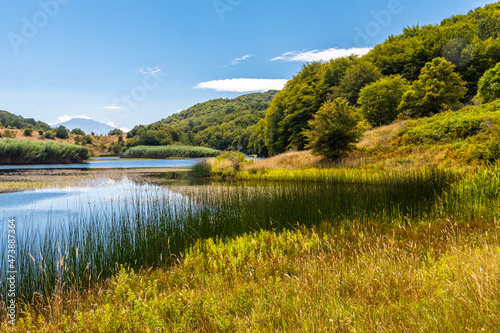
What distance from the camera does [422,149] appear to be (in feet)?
66.0

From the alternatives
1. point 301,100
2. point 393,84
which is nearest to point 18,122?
point 301,100

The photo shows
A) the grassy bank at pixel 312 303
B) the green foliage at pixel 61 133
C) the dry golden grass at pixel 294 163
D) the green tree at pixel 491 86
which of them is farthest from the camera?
the green foliage at pixel 61 133

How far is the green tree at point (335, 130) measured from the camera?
21.6m

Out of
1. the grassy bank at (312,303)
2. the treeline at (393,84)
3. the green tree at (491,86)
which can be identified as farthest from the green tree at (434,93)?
the grassy bank at (312,303)

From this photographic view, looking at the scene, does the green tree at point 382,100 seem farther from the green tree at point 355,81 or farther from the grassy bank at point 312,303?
the grassy bank at point 312,303

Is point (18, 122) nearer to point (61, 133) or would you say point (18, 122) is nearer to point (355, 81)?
point (61, 133)

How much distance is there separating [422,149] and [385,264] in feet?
63.4

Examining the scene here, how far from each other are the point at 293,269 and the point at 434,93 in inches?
1269

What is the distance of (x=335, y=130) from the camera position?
21.4m

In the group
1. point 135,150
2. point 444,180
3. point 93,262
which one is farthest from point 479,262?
point 135,150

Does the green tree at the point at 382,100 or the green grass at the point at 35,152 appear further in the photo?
the green grass at the point at 35,152

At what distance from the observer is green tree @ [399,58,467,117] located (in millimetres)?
29891

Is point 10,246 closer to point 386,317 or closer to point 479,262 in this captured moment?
point 386,317

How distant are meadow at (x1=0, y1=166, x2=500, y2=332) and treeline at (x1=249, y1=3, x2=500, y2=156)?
1441 cm
